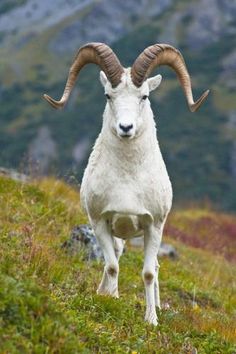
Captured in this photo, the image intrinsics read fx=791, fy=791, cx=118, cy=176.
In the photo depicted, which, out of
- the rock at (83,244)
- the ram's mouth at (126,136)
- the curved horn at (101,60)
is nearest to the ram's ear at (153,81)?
the curved horn at (101,60)

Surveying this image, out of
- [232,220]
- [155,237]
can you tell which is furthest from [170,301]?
[232,220]

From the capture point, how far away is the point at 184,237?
75.4ft

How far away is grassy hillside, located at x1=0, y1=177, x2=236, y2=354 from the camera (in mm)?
6145

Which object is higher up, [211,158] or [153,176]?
[153,176]

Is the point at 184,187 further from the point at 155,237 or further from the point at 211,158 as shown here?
the point at 155,237

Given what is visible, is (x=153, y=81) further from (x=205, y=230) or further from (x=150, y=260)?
(x=205, y=230)

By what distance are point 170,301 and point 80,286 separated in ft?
9.34

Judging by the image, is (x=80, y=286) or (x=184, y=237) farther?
(x=184, y=237)

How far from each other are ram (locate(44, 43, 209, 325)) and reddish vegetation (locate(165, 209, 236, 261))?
12094 millimetres

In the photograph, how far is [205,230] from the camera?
2586cm

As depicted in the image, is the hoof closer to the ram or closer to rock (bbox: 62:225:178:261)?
the ram

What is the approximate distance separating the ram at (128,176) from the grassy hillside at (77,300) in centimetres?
61

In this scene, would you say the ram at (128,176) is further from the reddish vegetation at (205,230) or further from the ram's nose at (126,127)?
the reddish vegetation at (205,230)

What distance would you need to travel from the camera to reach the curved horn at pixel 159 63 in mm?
9234
